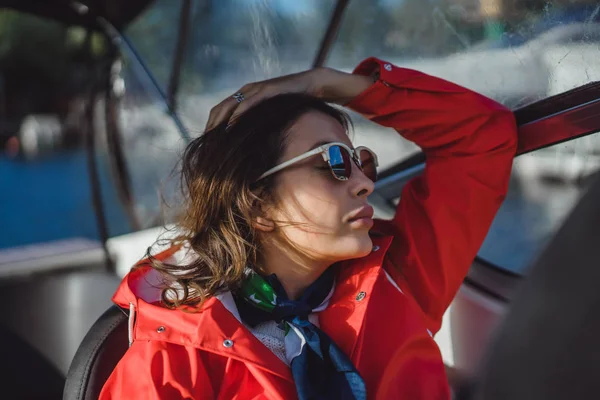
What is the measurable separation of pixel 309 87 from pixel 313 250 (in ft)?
1.39

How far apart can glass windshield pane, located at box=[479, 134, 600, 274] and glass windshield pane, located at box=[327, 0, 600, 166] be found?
175 mm

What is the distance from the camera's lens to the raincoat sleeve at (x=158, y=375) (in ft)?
4.23

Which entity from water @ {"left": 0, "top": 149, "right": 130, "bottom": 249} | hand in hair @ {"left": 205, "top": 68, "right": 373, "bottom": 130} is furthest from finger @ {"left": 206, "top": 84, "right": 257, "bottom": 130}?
water @ {"left": 0, "top": 149, "right": 130, "bottom": 249}

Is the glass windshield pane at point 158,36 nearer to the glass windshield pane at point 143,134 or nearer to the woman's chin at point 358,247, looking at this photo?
the glass windshield pane at point 143,134

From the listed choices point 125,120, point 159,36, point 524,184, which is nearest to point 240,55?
point 159,36

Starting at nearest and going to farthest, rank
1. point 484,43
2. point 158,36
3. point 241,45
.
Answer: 1. point 484,43
2. point 241,45
3. point 158,36

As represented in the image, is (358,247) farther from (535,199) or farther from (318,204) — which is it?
(535,199)

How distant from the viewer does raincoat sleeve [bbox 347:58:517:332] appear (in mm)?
1587

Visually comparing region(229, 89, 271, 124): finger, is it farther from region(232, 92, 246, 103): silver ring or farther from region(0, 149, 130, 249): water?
region(0, 149, 130, 249): water

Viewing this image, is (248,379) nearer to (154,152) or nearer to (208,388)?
(208,388)

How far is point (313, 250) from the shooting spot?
4.87 feet

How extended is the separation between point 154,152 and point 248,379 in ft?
7.17

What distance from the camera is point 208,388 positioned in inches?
52.9

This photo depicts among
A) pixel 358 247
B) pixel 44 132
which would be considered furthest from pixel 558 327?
pixel 44 132
